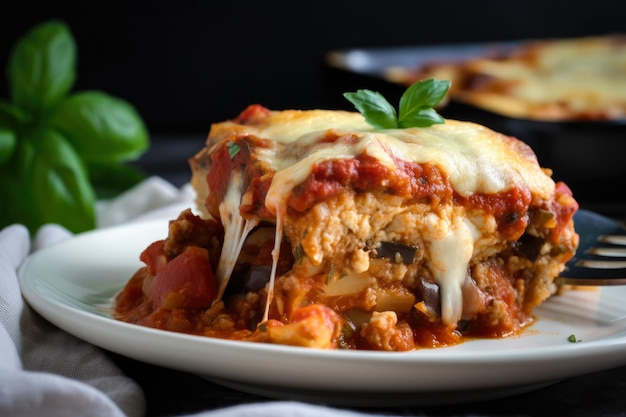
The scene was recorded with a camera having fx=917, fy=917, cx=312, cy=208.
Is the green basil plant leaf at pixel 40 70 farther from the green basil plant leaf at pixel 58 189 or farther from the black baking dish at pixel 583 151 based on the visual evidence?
the black baking dish at pixel 583 151

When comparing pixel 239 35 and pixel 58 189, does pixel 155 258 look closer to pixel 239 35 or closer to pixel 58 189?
pixel 58 189

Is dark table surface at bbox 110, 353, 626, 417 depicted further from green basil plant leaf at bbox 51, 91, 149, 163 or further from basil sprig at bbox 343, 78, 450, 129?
green basil plant leaf at bbox 51, 91, 149, 163

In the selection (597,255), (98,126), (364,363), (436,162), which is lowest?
(98,126)

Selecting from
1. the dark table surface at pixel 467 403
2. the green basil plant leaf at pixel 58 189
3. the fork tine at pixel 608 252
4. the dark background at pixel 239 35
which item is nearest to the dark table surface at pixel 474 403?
the dark table surface at pixel 467 403

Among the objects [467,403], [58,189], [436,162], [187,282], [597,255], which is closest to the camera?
[467,403]

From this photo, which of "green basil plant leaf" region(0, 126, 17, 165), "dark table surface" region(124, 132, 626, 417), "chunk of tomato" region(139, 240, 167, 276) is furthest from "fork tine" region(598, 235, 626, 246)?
"green basil plant leaf" region(0, 126, 17, 165)

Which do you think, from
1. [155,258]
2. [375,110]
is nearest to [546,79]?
[375,110]
